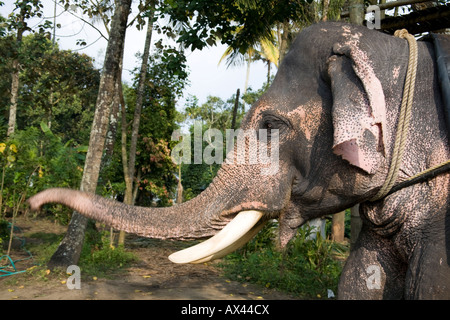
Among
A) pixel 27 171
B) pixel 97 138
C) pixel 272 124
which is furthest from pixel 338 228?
pixel 272 124

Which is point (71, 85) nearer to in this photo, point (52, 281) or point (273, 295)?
point (52, 281)

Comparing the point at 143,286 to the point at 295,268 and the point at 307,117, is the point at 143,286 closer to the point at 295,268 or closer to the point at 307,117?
the point at 295,268

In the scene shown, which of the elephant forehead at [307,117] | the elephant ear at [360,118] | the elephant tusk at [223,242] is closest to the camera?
the elephant ear at [360,118]

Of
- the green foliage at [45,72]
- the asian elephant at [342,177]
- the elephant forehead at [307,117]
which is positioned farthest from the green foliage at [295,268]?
the green foliage at [45,72]

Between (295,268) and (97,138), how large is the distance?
3540mm

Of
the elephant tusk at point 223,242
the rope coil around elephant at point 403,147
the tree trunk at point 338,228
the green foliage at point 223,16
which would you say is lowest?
the tree trunk at point 338,228

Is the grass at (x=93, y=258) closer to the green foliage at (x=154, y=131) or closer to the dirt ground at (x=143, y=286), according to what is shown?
the dirt ground at (x=143, y=286)

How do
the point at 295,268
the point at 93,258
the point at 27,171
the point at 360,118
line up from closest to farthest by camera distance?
the point at 360,118 < the point at 295,268 < the point at 93,258 < the point at 27,171

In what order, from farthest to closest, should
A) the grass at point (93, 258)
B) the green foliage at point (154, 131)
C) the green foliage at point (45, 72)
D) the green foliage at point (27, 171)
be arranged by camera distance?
the green foliage at point (154, 131), the green foliage at point (45, 72), the green foliage at point (27, 171), the grass at point (93, 258)

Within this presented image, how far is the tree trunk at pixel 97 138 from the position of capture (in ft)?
20.8

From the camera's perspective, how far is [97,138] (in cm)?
635

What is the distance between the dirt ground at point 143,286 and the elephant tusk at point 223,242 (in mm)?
3792

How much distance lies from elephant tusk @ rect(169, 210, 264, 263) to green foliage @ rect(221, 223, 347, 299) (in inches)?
150
